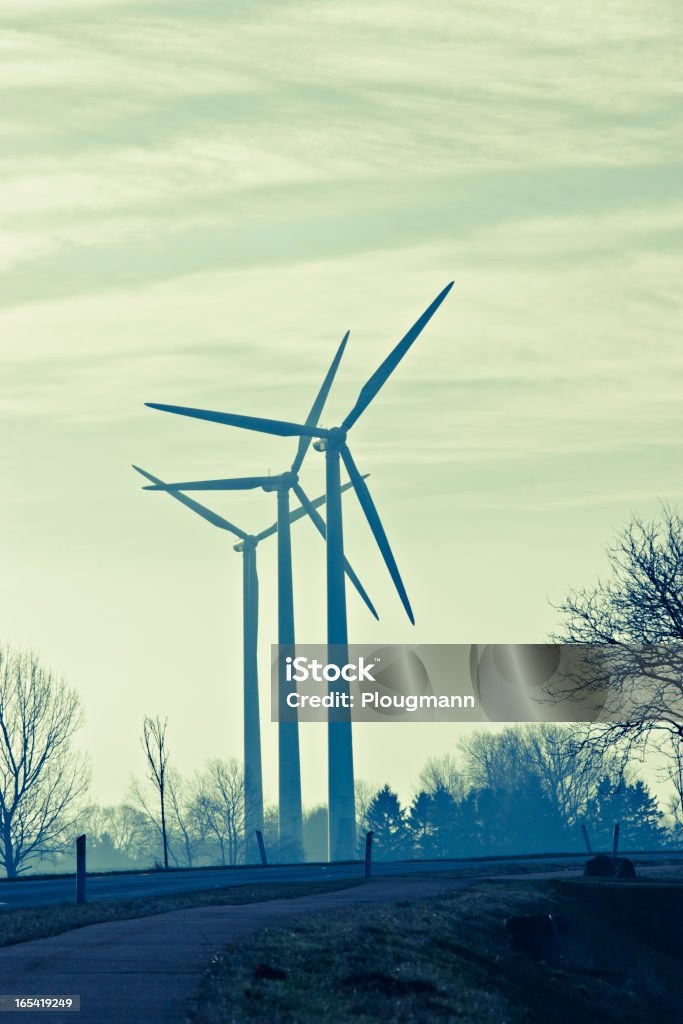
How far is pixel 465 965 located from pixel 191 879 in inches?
691

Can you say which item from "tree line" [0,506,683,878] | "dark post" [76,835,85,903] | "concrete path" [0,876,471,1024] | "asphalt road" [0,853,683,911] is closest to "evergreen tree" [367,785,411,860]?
"tree line" [0,506,683,878]

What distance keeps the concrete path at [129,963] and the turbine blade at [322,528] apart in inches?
2375

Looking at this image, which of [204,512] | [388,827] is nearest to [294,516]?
[204,512]

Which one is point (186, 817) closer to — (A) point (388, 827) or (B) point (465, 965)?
(A) point (388, 827)

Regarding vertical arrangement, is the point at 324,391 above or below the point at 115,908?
above

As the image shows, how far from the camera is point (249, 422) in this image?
267ft

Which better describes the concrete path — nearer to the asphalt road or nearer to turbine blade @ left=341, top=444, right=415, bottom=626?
the asphalt road

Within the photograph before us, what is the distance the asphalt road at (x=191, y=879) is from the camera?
109ft

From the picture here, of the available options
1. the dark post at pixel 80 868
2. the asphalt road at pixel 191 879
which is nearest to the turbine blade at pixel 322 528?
the asphalt road at pixel 191 879

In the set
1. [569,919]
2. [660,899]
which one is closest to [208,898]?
[569,919]

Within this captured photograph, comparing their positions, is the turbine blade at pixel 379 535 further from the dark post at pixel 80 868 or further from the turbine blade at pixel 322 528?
the dark post at pixel 80 868

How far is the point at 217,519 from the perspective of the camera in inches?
4109

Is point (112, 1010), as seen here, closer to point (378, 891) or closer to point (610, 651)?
point (378, 891)

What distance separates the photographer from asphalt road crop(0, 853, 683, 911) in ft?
109
